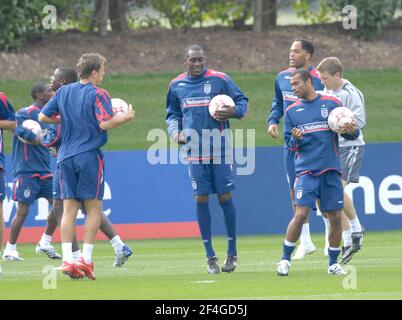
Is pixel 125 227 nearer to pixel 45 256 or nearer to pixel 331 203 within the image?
pixel 45 256

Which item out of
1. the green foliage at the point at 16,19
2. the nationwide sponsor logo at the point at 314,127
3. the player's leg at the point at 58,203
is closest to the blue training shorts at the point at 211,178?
the nationwide sponsor logo at the point at 314,127

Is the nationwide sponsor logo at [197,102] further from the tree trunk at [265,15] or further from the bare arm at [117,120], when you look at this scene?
the tree trunk at [265,15]

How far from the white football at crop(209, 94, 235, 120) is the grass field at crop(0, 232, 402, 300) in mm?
1750

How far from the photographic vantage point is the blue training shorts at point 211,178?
13.7 metres

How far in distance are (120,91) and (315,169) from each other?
13.3m

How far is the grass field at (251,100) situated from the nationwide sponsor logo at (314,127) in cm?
1052

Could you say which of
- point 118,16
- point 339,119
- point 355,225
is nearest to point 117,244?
point 355,225

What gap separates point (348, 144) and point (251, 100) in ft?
34.4

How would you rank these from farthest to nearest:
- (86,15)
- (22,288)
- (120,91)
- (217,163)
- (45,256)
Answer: (86,15), (120,91), (45,256), (217,163), (22,288)

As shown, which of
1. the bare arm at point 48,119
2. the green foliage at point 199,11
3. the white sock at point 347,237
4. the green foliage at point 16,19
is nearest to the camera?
the bare arm at point 48,119

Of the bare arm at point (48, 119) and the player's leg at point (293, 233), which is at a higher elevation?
the bare arm at point (48, 119)

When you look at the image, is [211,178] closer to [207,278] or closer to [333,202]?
[207,278]

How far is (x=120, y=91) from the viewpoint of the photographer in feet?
84.2
